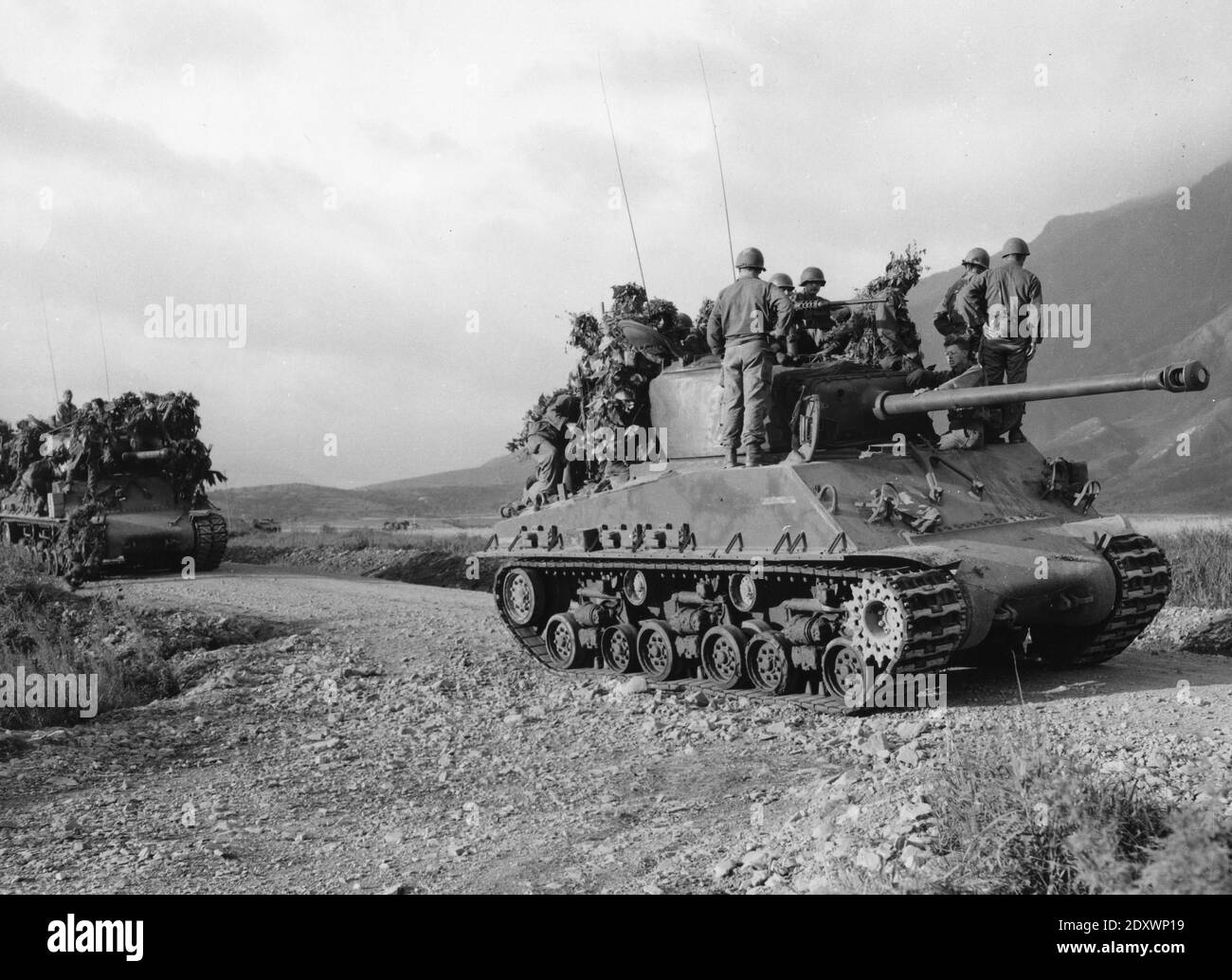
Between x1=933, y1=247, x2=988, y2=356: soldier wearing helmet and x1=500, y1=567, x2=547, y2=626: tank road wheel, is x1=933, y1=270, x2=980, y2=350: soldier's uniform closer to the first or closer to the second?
x1=933, y1=247, x2=988, y2=356: soldier wearing helmet

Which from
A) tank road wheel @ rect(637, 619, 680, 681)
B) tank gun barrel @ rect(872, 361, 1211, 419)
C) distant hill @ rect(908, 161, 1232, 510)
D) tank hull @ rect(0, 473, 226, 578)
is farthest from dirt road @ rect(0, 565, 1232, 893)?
distant hill @ rect(908, 161, 1232, 510)

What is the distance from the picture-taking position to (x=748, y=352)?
11.3 meters

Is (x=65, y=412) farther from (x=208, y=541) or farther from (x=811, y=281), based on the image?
(x=811, y=281)

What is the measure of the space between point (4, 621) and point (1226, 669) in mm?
14424

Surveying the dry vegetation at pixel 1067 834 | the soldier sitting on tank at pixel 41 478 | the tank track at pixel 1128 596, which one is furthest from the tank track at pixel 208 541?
the dry vegetation at pixel 1067 834

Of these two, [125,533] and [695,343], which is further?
[125,533]

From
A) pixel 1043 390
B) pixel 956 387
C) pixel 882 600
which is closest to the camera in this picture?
pixel 882 600

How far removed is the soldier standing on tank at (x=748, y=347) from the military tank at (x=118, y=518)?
52.8 ft

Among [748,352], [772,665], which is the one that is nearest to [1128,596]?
[772,665]

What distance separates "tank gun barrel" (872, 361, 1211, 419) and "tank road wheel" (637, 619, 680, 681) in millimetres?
3020

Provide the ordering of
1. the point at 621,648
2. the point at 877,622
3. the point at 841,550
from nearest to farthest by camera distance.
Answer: the point at 877,622, the point at 841,550, the point at 621,648

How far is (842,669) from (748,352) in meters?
3.13

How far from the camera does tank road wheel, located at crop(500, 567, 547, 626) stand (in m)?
13.6
